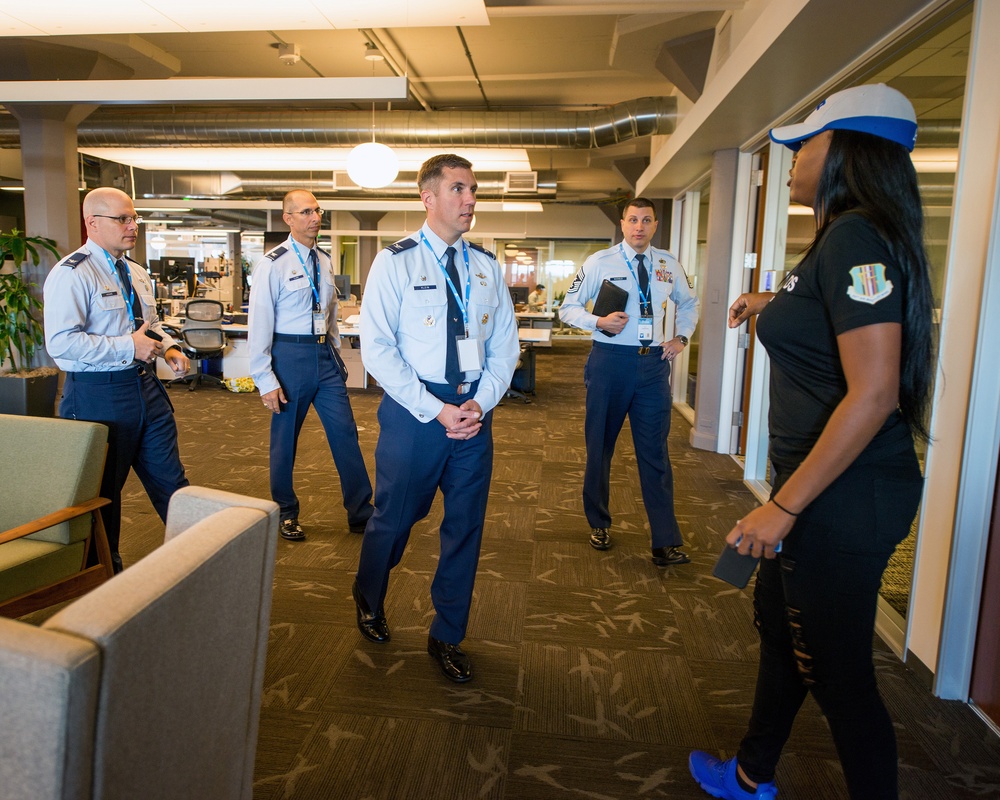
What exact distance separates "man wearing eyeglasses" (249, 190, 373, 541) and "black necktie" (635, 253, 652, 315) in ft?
5.10

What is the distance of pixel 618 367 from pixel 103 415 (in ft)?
7.45

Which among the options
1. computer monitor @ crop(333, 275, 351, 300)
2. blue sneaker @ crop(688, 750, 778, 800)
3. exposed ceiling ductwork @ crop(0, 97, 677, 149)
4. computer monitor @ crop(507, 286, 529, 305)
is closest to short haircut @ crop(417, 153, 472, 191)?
blue sneaker @ crop(688, 750, 778, 800)

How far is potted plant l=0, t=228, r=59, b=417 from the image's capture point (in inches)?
226

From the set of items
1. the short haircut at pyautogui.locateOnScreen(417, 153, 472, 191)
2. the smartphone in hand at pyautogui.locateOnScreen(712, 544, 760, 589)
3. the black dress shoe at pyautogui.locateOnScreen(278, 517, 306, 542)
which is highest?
the short haircut at pyautogui.locateOnScreen(417, 153, 472, 191)

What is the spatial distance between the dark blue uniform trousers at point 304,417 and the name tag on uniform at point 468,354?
1582 mm

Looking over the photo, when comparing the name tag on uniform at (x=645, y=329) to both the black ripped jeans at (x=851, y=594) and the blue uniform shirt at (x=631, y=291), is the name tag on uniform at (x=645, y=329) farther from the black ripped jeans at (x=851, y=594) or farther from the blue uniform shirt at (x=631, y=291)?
the black ripped jeans at (x=851, y=594)

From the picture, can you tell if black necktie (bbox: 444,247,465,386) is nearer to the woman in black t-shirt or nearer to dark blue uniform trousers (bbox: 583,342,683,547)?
the woman in black t-shirt

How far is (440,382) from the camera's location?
2.32 m

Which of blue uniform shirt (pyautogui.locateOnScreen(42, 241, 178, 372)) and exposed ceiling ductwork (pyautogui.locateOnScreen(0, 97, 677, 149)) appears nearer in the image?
blue uniform shirt (pyautogui.locateOnScreen(42, 241, 178, 372))

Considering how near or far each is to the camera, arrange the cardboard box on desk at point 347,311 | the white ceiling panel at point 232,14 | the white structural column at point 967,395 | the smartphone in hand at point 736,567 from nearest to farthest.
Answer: the smartphone in hand at point 736,567
the white structural column at point 967,395
the white ceiling panel at point 232,14
the cardboard box on desk at point 347,311

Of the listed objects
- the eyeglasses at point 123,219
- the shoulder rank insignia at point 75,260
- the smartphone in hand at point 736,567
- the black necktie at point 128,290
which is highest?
the eyeglasses at point 123,219

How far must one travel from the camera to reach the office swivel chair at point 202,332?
855 centimetres

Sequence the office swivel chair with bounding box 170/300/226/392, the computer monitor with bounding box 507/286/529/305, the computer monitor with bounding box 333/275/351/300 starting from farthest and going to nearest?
1. the computer monitor with bounding box 507/286/529/305
2. the computer monitor with bounding box 333/275/351/300
3. the office swivel chair with bounding box 170/300/226/392

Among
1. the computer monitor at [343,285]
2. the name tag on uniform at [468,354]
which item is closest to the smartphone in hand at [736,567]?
the name tag on uniform at [468,354]
